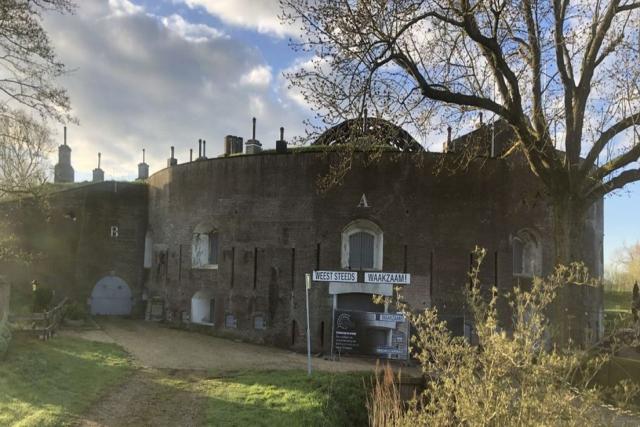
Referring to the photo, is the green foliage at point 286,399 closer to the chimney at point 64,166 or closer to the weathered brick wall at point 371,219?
the weathered brick wall at point 371,219

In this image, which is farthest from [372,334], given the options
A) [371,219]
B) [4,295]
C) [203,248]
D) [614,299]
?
[614,299]

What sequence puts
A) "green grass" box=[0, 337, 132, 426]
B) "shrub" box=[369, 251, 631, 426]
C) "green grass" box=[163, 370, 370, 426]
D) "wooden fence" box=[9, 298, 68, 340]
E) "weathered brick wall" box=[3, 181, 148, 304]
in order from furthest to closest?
"weathered brick wall" box=[3, 181, 148, 304], "wooden fence" box=[9, 298, 68, 340], "green grass" box=[163, 370, 370, 426], "green grass" box=[0, 337, 132, 426], "shrub" box=[369, 251, 631, 426]

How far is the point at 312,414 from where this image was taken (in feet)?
29.6

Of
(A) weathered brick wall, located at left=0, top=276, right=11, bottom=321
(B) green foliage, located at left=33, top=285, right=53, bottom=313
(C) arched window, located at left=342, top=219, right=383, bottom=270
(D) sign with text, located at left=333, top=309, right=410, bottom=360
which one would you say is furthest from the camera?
(B) green foliage, located at left=33, top=285, right=53, bottom=313

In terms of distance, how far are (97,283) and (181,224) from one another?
4977 millimetres

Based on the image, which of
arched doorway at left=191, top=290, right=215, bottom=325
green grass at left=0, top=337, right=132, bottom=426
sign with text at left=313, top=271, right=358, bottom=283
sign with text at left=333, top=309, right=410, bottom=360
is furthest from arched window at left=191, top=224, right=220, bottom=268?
sign with text at left=333, top=309, right=410, bottom=360

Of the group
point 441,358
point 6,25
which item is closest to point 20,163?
point 6,25

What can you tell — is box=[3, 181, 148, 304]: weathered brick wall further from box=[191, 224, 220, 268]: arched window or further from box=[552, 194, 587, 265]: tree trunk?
box=[552, 194, 587, 265]: tree trunk

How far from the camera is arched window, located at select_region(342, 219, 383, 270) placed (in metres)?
16.9

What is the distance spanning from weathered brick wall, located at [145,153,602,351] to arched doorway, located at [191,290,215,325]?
3.64 feet

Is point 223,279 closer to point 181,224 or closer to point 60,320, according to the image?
point 181,224

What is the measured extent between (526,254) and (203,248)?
38.1 ft

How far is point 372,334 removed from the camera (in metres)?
14.9

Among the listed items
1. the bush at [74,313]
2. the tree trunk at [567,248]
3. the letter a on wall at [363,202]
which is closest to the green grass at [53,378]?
the bush at [74,313]
